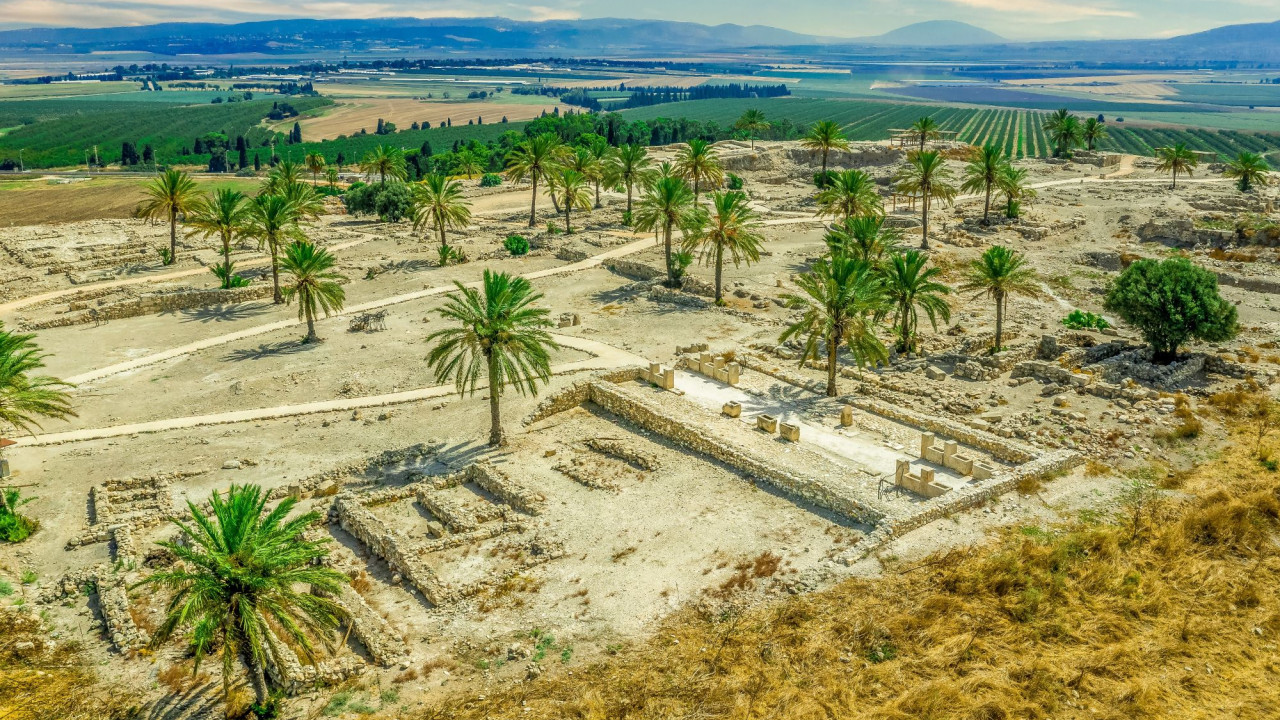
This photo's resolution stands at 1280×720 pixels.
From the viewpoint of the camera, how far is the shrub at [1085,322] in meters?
48.2

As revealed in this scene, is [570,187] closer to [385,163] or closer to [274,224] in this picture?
[385,163]

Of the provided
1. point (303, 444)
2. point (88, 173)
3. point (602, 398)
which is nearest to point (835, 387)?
point (602, 398)

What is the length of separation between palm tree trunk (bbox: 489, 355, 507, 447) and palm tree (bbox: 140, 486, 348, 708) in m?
13.5

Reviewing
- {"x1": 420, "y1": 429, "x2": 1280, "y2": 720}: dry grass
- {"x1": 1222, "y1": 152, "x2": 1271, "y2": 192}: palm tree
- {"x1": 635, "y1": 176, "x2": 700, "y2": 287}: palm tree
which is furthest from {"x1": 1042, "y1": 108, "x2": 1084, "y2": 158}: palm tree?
{"x1": 420, "y1": 429, "x2": 1280, "y2": 720}: dry grass

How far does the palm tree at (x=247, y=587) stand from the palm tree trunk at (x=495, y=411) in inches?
533

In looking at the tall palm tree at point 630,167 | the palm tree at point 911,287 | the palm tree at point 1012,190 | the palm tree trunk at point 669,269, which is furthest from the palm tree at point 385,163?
the palm tree at point 911,287

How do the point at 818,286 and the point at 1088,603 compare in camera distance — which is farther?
the point at 818,286

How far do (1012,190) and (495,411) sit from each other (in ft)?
178

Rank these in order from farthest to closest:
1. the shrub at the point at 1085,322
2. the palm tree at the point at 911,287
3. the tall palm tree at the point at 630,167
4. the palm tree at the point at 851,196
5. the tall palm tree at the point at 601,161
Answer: the tall palm tree at the point at 601,161 → the tall palm tree at the point at 630,167 → the palm tree at the point at 851,196 → the shrub at the point at 1085,322 → the palm tree at the point at 911,287

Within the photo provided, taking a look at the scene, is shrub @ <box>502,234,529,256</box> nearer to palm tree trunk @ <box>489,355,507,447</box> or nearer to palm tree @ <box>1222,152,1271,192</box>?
palm tree trunk @ <box>489,355,507,447</box>

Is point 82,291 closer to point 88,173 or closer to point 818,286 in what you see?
point 818,286

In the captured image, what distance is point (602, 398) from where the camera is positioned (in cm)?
3981

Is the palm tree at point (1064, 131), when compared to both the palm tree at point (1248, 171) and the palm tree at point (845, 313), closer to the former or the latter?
the palm tree at point (1248, 171)

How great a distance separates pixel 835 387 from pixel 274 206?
36.3 m
